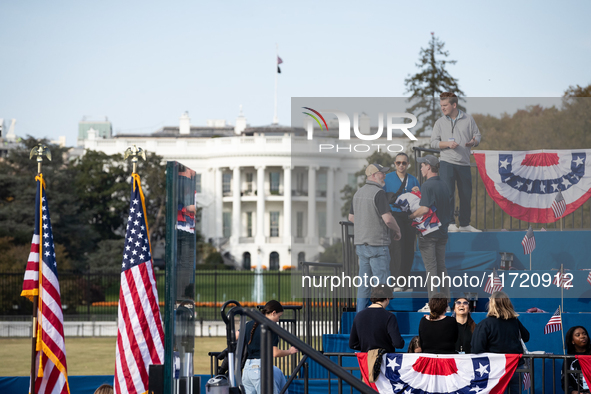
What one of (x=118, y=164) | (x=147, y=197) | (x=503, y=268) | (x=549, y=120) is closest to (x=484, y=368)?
(x=503, y=268)

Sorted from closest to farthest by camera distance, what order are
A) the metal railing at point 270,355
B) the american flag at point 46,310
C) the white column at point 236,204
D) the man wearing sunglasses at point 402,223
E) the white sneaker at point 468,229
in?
1. the metal railing at point 270,355
2. the american flag at point 46,310
3. the man wearing sunglasses at point 402,223
4. the white sneaker at point 468,229
5. the white column at point 236,204

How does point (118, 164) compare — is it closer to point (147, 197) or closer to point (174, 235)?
point (147, 197)

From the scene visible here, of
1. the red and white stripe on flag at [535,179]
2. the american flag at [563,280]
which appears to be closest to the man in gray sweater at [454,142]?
the red and white stripe on flag at [535,179]

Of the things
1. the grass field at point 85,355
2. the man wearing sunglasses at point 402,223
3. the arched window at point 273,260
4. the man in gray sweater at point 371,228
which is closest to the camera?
the man in gray sweater at point 371,228

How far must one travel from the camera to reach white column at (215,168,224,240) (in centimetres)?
7419

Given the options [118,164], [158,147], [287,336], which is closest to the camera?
[287,336]

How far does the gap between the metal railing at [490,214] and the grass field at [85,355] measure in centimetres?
708

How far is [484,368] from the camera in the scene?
636 cm

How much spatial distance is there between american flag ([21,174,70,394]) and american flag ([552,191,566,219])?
264 inches

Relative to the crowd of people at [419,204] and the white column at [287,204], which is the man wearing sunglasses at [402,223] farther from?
the white column at [287,204]

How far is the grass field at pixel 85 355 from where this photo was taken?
15.5 meters

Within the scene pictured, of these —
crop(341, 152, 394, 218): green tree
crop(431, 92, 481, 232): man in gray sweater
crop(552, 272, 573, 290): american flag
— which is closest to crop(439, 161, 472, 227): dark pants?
crop(431, 92, 481, 232): man in gray sweater

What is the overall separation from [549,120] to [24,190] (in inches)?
1518

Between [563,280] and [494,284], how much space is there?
3.00 ft
